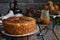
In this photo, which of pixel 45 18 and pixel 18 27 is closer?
pixel 18 27

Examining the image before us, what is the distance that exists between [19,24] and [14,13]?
1.31ft

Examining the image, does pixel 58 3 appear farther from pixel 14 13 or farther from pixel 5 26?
pixel 5 26

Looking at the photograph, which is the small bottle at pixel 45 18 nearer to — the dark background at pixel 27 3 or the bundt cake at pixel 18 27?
the bundt cake at pixel 18 27

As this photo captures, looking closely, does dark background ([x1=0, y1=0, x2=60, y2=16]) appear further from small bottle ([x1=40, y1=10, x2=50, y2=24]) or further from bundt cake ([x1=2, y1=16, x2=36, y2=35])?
bundt cake ([x1=2, y1=16, x2=36, y2=35])

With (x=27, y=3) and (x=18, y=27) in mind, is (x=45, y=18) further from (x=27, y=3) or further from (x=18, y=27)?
(x=27, y=3)

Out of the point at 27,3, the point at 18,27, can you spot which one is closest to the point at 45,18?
the point at 18,27

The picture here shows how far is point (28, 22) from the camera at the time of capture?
0.99 metres

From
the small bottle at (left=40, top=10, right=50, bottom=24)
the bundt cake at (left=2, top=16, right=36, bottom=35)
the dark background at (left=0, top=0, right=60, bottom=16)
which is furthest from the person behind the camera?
the dark background at (left=0, top=0, right=60, bottom=16)

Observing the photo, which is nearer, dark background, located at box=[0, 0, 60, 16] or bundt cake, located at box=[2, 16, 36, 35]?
bundt cake, located at box=[2, 16, 36, 35]

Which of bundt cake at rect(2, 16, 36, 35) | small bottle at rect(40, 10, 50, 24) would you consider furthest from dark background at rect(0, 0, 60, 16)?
bundt cake at rect(2, 16, 36, 35)

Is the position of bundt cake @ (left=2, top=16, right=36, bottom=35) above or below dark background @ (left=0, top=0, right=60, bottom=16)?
above

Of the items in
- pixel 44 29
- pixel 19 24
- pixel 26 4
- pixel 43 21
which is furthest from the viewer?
pixel 26 4

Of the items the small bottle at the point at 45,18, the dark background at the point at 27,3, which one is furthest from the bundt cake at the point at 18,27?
the dark background at the point at 27,3

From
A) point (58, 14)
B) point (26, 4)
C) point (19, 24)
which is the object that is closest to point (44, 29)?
point (19, 24)
